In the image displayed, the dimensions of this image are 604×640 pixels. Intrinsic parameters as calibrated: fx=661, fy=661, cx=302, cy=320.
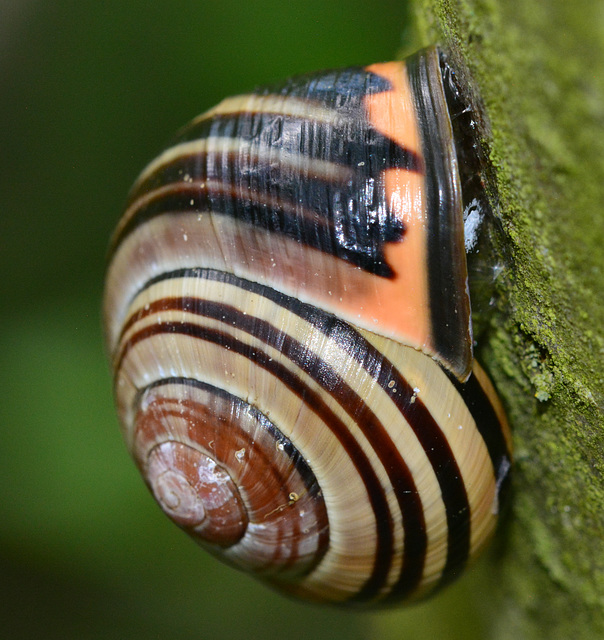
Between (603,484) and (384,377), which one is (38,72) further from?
(603,484)

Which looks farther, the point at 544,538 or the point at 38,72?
the point at 38,72

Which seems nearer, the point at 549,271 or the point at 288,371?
the point at 549,271

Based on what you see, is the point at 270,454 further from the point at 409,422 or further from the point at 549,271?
the point at 549,271

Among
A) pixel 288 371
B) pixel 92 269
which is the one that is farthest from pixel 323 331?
pixel 92 269

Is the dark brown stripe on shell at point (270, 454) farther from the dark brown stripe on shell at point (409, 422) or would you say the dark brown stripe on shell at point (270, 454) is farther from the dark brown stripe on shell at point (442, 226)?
the dark brown stripe on shell at point (442, 226)

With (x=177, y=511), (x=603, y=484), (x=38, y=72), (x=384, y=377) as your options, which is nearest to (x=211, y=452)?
(x=177, y=511)

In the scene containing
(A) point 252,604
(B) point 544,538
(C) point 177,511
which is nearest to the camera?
(C) point 177,511
